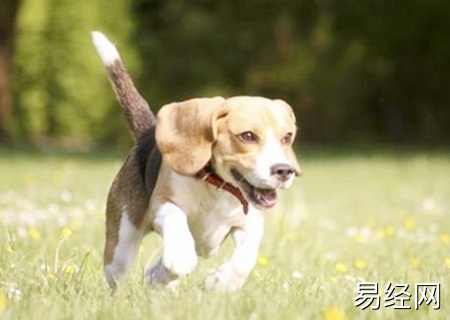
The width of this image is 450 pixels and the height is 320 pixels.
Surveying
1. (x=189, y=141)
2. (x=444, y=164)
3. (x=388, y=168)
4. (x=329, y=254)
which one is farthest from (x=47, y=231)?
(x=444, y=164)

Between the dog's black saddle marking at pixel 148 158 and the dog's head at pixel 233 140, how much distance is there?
38 centimetres

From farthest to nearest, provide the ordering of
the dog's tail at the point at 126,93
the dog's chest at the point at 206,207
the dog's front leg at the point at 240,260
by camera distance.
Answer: the dog's tail at the point at 126,93, the dog's chest at the point at 206,207, the dog's front leg at the point at 240,260

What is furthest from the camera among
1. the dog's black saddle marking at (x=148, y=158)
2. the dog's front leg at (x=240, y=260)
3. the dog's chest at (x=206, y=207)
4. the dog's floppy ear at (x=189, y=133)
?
the dog's black saddle marking at (x=148, y=158)

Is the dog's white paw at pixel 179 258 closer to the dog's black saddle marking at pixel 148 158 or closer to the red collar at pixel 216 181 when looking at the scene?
the red collar at pixel 216 181

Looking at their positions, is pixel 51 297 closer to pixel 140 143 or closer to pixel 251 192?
pixel 251 192

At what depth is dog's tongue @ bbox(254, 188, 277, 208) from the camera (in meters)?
4.50

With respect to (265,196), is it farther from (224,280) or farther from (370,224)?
(370,224)

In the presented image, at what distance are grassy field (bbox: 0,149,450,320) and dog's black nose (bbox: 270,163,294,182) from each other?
47cm

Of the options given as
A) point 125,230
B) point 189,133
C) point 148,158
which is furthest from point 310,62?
point 189,133

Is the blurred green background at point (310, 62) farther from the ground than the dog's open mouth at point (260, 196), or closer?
closer

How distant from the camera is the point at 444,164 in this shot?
1773 cm

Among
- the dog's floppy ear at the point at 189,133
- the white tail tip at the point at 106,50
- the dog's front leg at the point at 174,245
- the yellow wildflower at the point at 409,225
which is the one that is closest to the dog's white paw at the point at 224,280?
the dog's front leg at the point at 174,245

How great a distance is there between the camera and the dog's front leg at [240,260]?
14.7 feet

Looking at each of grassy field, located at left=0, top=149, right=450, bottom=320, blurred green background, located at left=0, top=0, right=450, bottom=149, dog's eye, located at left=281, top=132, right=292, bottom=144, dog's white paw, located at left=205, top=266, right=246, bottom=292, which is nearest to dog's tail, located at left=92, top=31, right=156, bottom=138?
grassy field, located at left=0, top=149, right=450, bottom=320
